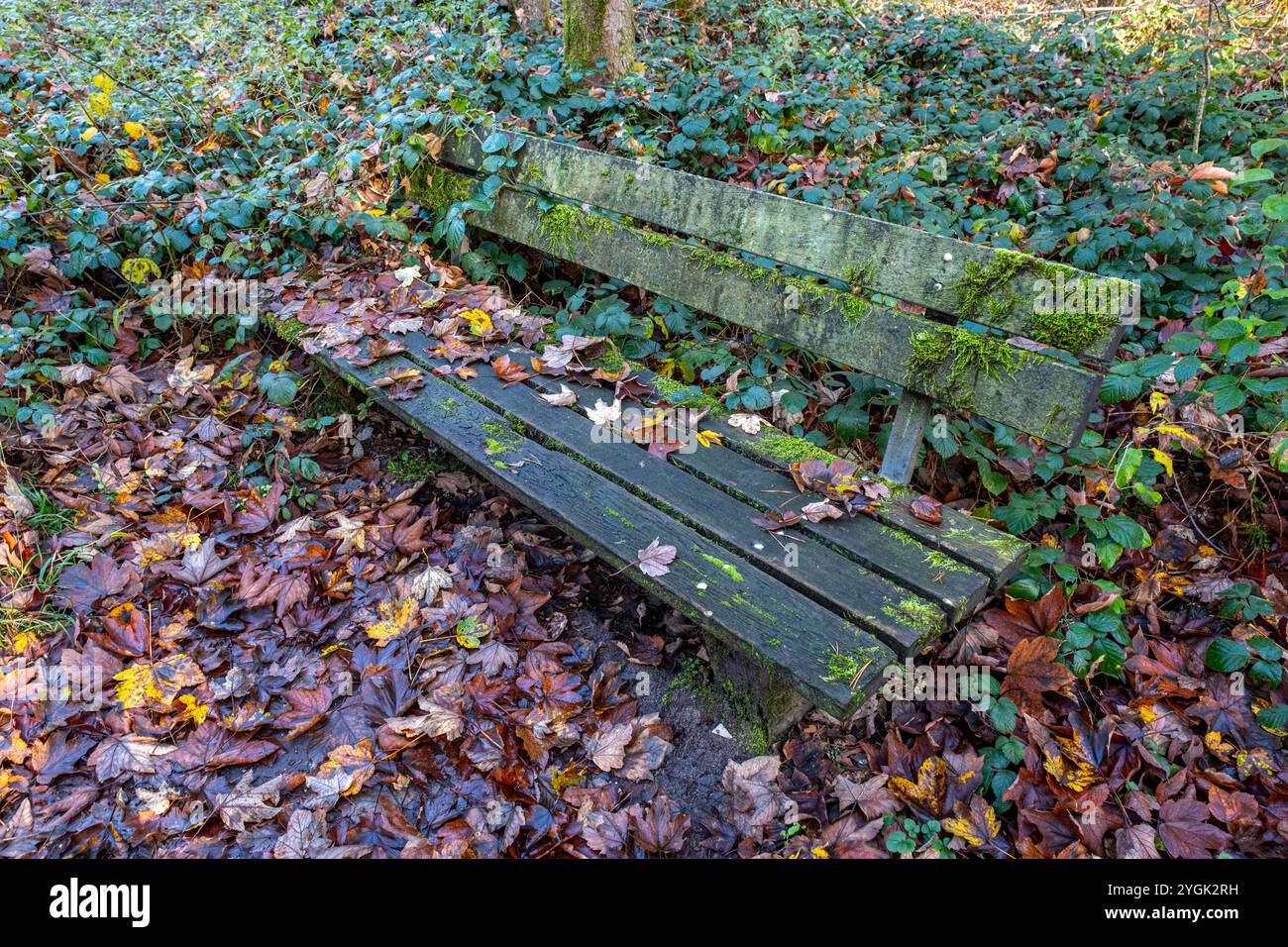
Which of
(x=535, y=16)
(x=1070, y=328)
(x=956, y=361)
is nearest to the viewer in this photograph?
(x=1070, y=328)

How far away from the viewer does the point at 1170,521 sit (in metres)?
2.66

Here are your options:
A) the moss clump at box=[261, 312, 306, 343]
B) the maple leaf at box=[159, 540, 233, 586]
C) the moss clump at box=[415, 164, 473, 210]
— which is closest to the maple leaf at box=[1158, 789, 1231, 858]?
the maple leaf at box=[159, 540, 233, 586]

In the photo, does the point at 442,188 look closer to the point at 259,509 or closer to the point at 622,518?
the point at 259,509

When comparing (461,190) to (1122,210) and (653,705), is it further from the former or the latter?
(1122,210)

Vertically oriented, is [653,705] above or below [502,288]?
below

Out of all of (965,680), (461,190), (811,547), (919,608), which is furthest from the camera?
(461,190)

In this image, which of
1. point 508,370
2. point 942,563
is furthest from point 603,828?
point 508,370

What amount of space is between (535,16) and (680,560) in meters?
5.03

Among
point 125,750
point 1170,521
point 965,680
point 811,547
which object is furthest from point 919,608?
point 125,750

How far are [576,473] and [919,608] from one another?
1.08 metres

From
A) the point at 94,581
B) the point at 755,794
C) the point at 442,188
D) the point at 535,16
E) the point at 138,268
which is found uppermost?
the point at 535,16

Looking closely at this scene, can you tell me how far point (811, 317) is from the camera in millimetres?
2664

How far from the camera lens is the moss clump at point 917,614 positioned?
5.98 feet

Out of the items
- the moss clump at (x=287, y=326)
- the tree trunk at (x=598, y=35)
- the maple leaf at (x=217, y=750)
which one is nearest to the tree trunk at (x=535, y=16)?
the tree trunk at (x=598, y=35)
